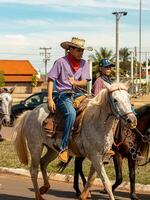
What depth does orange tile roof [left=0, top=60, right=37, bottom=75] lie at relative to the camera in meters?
118

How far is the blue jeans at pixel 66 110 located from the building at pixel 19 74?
9697 cm

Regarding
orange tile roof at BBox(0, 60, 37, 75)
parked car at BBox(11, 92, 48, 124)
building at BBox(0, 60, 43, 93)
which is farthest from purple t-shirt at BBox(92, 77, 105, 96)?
orange tile roof at BBox(0, 60, 37, 75)

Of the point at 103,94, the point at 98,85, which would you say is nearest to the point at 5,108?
the point at 98,85

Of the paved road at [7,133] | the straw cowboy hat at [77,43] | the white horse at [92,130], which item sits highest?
the straw cowboy hat at [77,43]

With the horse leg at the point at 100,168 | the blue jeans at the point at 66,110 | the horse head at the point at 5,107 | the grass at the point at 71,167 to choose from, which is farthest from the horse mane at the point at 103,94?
the horse head at the point at 5,107

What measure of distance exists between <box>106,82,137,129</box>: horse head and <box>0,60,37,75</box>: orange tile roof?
358 ft

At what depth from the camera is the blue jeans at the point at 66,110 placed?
804 centimetres

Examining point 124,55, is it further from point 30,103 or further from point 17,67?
point 30,103

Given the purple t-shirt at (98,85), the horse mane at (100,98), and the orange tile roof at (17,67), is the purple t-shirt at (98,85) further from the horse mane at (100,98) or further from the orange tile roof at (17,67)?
the orange tile roof at (17,67)

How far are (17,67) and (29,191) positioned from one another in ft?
366

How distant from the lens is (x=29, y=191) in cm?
1001

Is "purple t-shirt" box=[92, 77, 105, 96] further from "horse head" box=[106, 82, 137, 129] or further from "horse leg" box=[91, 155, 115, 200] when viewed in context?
"horse leg" box=[91, 155, 115, 200]

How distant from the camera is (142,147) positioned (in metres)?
8.95

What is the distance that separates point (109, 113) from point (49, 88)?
1235 mm
